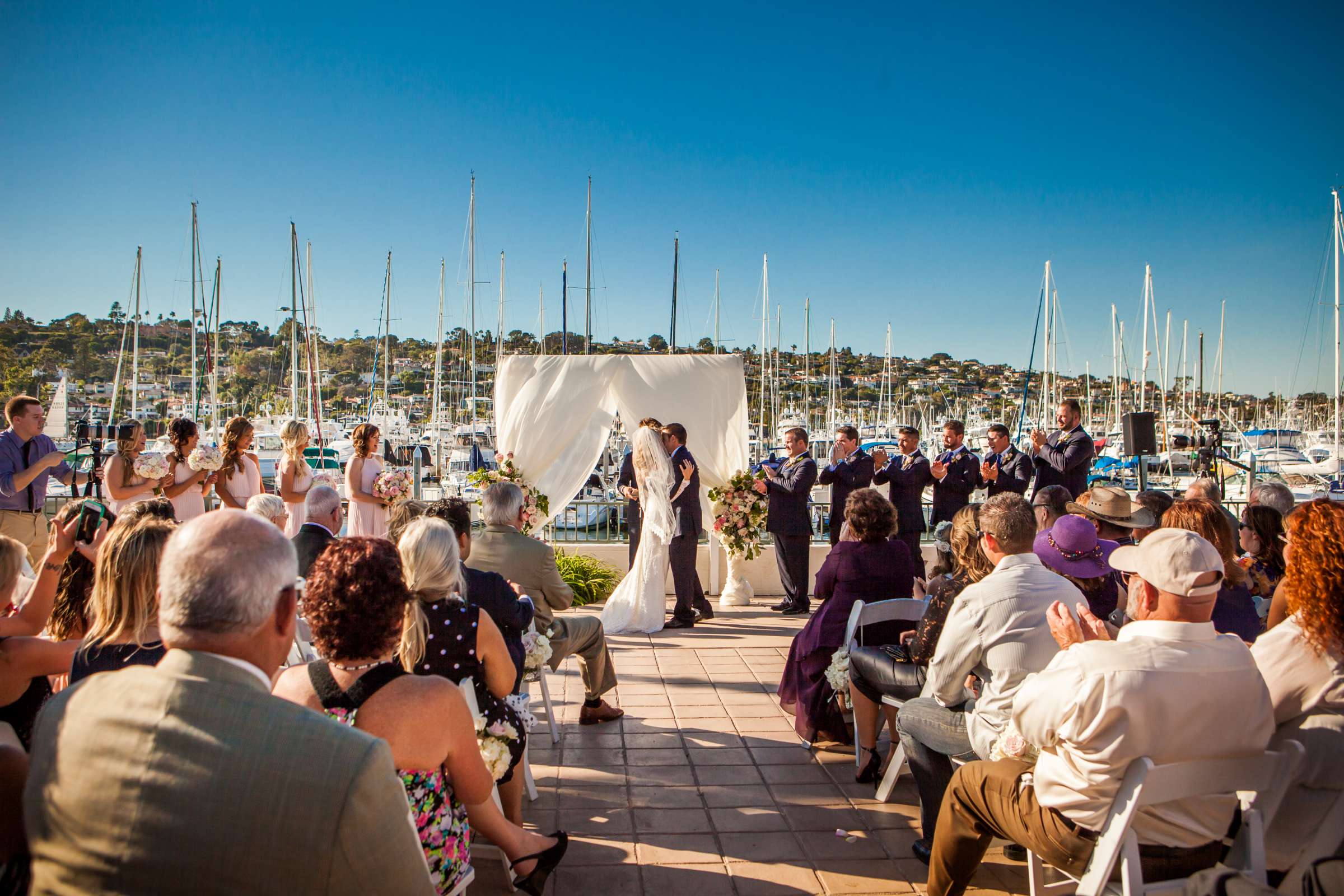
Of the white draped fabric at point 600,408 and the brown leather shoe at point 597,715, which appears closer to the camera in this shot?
the brown leather shoe at point 597,715

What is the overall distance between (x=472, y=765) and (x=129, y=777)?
134cm

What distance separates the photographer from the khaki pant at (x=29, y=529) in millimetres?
6152

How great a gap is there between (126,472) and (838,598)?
5.44m

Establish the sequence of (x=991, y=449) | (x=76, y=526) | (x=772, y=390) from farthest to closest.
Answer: (x=772, y=390) < (x=991, y=449) < (x=76, y=526)

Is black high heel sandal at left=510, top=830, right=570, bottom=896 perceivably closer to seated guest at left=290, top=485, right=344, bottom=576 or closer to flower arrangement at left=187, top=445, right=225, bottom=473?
seated guest at left=290, top=485, right=344, bottom=576

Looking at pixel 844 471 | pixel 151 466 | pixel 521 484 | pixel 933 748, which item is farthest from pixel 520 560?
pixel 844 471

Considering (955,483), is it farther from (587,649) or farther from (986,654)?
(986,654)

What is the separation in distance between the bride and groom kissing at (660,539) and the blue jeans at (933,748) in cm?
395

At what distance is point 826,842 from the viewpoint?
3459 mm

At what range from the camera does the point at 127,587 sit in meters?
2.44

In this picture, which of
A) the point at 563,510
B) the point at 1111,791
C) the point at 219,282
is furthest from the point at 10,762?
the point at 219,282

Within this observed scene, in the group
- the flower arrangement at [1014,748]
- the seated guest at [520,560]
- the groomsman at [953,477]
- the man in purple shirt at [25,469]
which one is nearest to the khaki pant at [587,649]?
the seated guest at [520,560]

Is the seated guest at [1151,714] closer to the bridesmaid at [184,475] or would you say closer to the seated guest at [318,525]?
the seated guest at [318,525]

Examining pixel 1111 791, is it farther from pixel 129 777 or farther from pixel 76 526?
pixel 76 526
